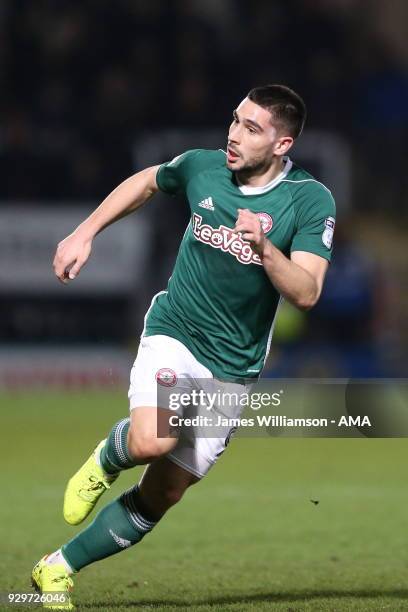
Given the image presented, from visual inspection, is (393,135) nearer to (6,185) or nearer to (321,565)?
(6,185)

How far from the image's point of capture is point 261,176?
212 inches

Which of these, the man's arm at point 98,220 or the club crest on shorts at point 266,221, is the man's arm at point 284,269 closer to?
the club crest on shorts at point 266,221

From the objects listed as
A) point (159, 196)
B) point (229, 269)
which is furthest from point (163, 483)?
point (159, 196)

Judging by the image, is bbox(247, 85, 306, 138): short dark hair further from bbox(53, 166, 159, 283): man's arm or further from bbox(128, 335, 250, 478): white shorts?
bbox(128, 335, 250, 478): white shorts

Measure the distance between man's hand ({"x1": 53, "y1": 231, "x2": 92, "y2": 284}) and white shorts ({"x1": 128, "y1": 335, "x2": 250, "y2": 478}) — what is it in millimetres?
463

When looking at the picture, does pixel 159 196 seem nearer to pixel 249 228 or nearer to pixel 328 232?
pixel 328 232

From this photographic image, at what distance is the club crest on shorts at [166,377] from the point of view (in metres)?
5.18

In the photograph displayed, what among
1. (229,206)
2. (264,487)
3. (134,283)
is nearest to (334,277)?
(134,283)

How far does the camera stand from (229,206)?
535cm

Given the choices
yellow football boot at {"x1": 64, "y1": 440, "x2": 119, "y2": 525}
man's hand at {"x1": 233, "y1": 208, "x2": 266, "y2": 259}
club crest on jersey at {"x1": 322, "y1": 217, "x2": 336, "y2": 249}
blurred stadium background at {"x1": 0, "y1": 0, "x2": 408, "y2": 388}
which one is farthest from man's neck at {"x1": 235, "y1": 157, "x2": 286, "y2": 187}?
blurred stadium background at {"x1": 0, "y1": 0, "x2": 408, "y2": 388}

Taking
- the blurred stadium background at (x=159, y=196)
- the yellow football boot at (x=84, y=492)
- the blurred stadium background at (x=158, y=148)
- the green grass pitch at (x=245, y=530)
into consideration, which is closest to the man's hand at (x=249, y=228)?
the yellow football boot at (x=84, y=492)

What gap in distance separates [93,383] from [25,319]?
3.49 ft

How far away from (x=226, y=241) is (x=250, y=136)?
431mm

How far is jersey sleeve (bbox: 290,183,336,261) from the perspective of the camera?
5.11 metres
